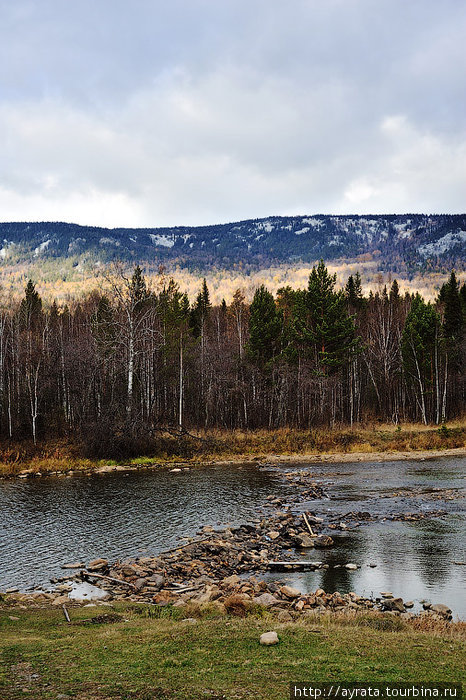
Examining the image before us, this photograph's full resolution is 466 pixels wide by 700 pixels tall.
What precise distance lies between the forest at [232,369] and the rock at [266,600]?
3089cm

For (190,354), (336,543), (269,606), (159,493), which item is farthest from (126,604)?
(190,354)

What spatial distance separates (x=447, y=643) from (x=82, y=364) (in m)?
45.4

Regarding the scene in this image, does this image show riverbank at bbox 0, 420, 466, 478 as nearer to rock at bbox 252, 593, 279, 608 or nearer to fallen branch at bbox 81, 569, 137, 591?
fallen branch at bbox 81, 569, 137, 591

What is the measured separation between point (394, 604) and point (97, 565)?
8.75 meters

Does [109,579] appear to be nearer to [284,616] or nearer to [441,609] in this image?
[284,616]

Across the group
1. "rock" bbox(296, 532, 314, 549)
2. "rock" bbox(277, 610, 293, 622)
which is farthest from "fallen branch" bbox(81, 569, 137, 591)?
"rock" bbox(296, 532, 314, 549)

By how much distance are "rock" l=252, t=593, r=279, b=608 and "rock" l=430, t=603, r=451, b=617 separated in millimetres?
Result: 3627

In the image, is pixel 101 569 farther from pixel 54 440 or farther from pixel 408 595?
pixel 54 440

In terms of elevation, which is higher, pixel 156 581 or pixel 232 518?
pixel 156 581

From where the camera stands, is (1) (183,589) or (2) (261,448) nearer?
(1) (183,589)

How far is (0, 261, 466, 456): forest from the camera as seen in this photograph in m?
47.1

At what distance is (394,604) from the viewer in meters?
12.0

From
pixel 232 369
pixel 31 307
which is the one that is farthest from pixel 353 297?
pixel 31 307

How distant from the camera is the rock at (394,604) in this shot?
11.9 meters
